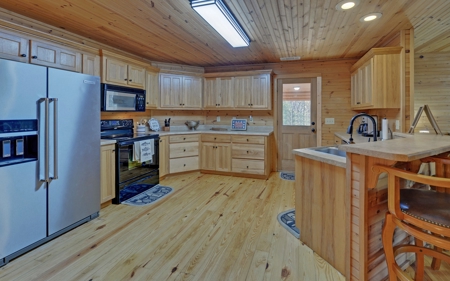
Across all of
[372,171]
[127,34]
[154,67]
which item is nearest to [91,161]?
[127,34]

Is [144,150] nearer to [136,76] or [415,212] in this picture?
[136,76]

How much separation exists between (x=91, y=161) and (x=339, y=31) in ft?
11.7

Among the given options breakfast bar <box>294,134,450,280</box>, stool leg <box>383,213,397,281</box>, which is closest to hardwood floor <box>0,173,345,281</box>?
breakfast bar <box>294,134,450,280</box>

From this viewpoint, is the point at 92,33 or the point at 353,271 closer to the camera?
the point at 353,271

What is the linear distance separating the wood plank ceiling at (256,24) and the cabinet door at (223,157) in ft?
5.89

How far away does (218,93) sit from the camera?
5.03 m

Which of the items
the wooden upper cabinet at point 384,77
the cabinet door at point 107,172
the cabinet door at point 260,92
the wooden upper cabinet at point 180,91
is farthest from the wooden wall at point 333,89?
the cabinet door at point 107,172

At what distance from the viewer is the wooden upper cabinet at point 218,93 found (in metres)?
4.95

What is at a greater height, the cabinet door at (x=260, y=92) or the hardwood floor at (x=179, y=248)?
the cabinet door at (x=260, y=92)

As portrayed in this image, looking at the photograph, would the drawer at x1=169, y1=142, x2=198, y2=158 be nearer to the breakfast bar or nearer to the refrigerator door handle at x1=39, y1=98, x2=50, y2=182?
the refrigerator door handle at x1=39, y1=98, x2=50, y2=182

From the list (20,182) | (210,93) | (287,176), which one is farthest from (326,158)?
(210,93)

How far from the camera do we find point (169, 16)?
2.65 metres

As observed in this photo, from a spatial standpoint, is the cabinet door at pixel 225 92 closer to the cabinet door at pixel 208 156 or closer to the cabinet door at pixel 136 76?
the cabinet door at pixel 208 156

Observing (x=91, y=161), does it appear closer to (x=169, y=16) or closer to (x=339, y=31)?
(x=169, y=16)
